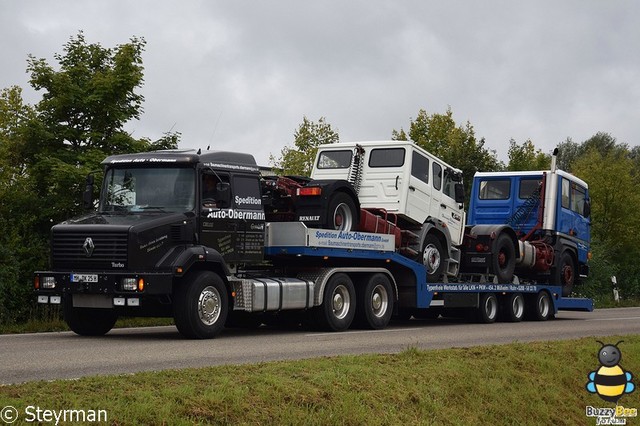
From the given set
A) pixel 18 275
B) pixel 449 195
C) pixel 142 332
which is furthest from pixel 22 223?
pixel 449 195

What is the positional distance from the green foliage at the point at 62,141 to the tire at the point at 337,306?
6.86 meters

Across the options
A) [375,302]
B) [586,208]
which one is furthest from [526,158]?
[375,302]

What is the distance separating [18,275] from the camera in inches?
797

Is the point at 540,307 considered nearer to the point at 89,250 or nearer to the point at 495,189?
the point at 495,189

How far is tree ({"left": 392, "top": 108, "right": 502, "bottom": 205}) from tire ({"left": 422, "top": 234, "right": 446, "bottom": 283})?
73.9ft

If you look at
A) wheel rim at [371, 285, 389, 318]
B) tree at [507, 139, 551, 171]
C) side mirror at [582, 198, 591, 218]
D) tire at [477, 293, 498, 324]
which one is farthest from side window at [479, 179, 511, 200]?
tree at [507, 139, 551, 171]

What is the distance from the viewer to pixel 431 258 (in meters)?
20.1

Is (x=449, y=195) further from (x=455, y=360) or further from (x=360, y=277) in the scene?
(x=455, y=360)

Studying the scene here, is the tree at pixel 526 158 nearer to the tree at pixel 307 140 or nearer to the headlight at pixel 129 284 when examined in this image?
the tree at pixel 307 140

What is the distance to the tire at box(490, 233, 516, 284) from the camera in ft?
72.6

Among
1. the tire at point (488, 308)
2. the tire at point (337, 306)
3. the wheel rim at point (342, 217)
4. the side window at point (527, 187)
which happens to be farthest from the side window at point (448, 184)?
the side window at point (527, 187)

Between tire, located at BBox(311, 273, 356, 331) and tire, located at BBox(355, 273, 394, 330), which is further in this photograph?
tire, located at BBox(355, 273, 394, 330)

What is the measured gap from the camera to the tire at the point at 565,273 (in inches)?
982

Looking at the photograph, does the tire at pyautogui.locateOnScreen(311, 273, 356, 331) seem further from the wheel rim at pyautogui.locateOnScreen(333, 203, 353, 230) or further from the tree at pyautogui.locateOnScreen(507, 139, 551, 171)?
the tree at pyautogui.locateOnScreen(507, 139, 551, 171)
